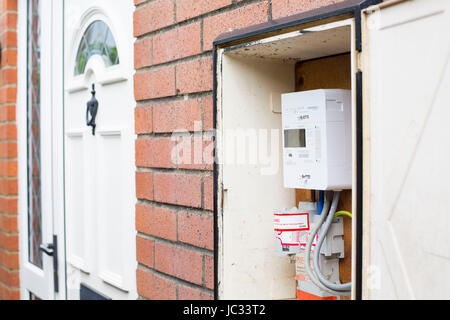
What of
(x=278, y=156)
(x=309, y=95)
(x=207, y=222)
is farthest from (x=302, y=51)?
(x=207, y=222)

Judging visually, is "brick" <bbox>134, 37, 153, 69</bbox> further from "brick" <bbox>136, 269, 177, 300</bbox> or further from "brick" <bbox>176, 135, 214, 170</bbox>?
"brick" <bbox>136, 269, 177, 300</bbox>

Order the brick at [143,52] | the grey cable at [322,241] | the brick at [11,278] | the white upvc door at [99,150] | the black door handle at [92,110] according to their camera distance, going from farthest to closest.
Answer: the brick at [11,278] < the black door handle at [92,110] < the white upvc door at [99,150] < the brick at [143,52] < the grey cable at [322,241]

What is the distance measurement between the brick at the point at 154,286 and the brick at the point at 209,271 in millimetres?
215

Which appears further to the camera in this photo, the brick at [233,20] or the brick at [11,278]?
the brick at [11,278]

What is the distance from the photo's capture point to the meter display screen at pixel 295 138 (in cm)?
144

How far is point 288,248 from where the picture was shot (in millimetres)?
1527

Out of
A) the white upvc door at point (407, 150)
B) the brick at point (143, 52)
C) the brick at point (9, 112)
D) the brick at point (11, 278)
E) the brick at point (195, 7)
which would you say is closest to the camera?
the white upvc door at point (407, 150)

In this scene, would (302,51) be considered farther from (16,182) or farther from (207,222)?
(16,182)

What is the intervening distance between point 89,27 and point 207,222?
127 centimetres

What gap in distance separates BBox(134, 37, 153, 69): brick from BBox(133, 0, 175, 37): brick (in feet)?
0.11

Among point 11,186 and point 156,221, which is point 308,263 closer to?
point 156,221

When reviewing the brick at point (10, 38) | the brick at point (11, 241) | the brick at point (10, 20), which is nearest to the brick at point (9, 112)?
the brick at point (10, 38)

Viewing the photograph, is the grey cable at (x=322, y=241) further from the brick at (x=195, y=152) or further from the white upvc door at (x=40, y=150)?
the white upvc door at (x=40, y=150)
